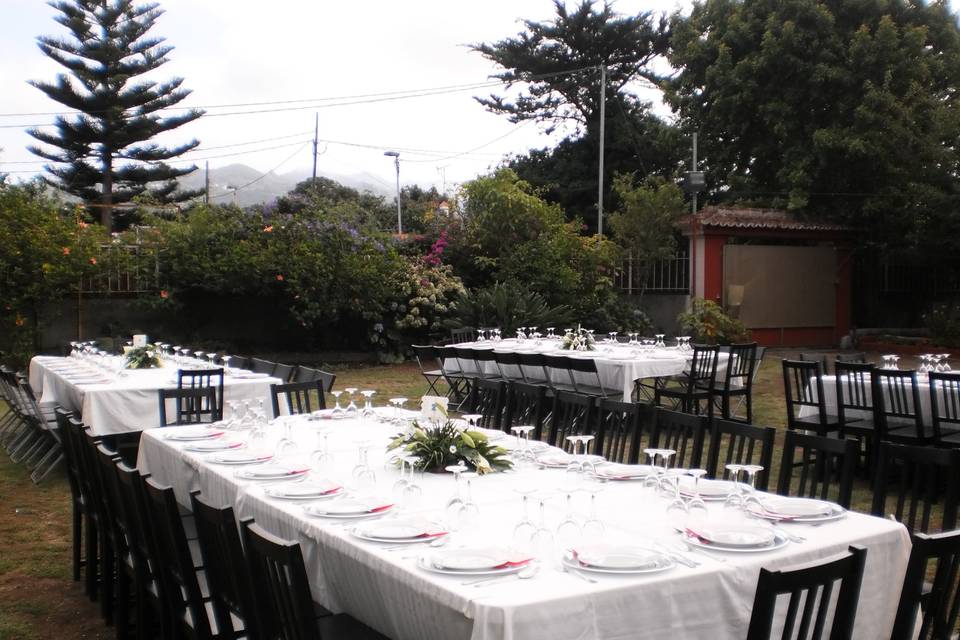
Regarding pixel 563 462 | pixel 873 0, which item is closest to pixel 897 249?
pixel 873 0

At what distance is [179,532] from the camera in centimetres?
304

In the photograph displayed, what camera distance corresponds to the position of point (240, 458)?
4.14 metres

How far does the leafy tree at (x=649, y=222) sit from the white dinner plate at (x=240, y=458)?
45.2 ft

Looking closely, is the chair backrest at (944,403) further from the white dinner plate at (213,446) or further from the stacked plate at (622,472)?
the white dinner plate at (213,446)

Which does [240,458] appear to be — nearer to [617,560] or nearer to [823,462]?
[617,560]

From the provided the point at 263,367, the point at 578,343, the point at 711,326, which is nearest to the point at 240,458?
the point at 263,367

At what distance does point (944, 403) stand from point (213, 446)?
5083mm

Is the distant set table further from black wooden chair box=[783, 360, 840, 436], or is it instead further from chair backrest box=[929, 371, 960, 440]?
chair backrest box=[929, 371, 960, 440]

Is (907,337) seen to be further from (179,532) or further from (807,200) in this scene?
(179,532)

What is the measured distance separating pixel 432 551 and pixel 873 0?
18.8 metres

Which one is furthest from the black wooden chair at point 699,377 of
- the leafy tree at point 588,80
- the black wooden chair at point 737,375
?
the leafy tree at point 588,80

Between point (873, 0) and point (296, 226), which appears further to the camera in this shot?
point (873, 0)

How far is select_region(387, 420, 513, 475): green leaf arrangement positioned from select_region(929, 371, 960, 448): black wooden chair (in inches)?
149

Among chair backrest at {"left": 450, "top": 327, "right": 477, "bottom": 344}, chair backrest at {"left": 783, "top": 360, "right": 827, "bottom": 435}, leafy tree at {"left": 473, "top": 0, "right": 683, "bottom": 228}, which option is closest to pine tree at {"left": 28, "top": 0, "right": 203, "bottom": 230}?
leafy tree at {"left": 473, "top": 0, "right": 683, "bottom": 228}
